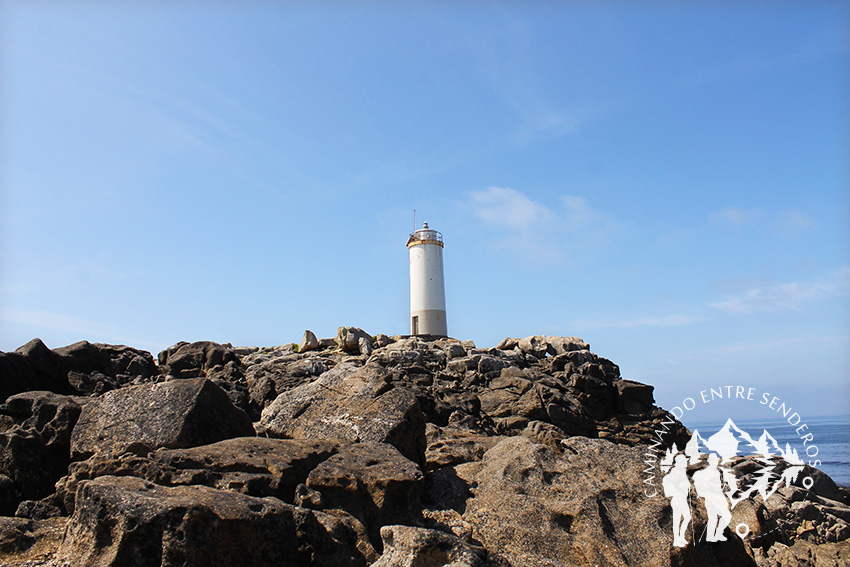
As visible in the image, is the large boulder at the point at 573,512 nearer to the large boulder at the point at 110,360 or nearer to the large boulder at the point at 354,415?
the large boulder at the point at 354,415

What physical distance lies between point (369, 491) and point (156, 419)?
327 cm

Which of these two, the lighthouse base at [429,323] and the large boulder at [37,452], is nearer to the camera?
the large boulder at [37,452]

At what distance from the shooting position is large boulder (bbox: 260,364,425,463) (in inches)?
385

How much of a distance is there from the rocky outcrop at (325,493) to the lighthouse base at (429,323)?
28.8 meters

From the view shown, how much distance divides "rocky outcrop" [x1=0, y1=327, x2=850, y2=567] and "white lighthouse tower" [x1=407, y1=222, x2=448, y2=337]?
95.6 ft

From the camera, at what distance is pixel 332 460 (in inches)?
319

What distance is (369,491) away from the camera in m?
7.60

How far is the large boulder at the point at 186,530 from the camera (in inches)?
214

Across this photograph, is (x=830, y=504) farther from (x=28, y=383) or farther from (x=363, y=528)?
(x=28, y=383)

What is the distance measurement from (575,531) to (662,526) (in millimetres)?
1200

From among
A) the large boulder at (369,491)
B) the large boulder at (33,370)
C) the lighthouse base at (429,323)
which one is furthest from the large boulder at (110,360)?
the lighthouse base at (429,323)

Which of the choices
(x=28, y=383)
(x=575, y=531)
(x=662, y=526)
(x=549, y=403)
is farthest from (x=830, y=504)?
(x=28, y=383)

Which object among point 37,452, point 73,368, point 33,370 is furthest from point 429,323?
point 37,452

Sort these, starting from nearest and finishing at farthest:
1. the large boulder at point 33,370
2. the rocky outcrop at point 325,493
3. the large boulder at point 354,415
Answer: the rocky outcrop at point 325,493, the large boulder at point 354,415, the large boulder at point 33,370
